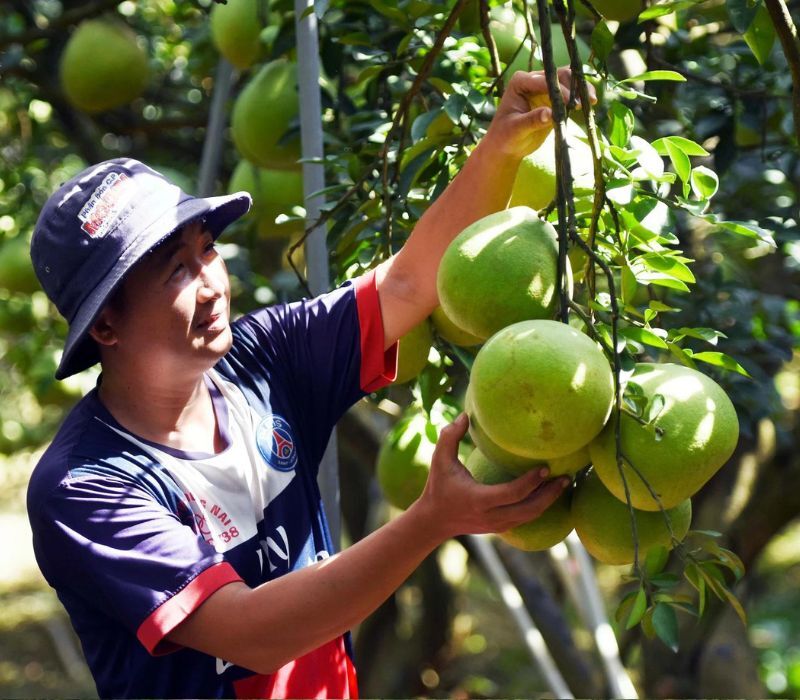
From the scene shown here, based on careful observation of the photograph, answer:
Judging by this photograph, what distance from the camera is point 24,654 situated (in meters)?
6.38

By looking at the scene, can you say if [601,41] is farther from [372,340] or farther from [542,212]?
[372,340]

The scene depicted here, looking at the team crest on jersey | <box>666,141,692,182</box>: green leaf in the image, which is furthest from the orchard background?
the team crest on jersey

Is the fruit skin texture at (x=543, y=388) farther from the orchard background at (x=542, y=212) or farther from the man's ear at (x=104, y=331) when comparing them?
the man's ear at (x=104, y=331)

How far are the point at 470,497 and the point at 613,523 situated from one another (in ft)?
0.51

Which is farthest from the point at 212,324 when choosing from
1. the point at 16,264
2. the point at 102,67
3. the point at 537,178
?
the point at 16,264

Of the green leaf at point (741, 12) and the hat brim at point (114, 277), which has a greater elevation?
the green leaf at point (741, 12)

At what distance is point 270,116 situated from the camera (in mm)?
2621

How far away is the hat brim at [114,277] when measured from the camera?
1507 millimetres

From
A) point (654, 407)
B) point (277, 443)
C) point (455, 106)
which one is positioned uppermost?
point (455, 106)

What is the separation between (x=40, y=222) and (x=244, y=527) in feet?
1.74

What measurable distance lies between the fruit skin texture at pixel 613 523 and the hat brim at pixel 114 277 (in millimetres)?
670

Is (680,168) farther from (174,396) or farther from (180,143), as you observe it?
(180,143)

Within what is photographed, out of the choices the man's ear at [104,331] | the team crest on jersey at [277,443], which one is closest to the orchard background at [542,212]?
the team crest on jersey at [277,443]

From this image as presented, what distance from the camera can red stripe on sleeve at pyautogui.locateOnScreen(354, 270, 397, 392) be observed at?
1791mm
